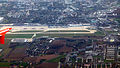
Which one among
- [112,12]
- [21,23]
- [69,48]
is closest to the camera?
[69,48]

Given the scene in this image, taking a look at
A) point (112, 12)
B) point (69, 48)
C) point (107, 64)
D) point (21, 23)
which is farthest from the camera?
point (112, 12)

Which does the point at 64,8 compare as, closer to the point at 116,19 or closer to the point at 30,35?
the point at 116,19

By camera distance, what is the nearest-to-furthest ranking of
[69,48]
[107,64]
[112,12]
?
1. [107,64]
2. [69,48]
3. [112,12]

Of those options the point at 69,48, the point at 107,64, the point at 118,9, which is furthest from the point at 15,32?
the point at 118,9

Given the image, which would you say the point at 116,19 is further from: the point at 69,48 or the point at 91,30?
Result: the point at 69,48

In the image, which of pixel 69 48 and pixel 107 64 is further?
pixel 69 48

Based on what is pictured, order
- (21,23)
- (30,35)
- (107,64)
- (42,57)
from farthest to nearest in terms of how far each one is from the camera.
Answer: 1. (21,23)
2. (30,35)
3. (42,57)
4. (107,64)

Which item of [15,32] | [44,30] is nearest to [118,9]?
[44,30]

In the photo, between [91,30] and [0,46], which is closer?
[0,46]
